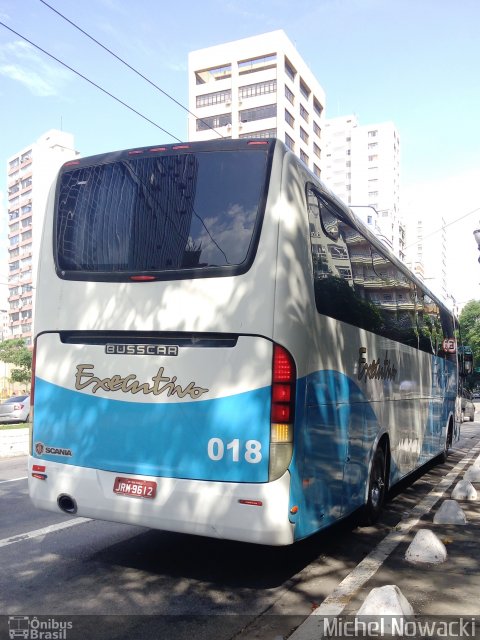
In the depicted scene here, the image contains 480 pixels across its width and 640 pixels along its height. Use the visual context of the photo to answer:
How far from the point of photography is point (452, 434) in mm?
14820

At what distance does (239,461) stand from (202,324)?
1086mm

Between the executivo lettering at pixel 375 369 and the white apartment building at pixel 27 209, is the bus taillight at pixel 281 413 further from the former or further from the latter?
the white apartment building at pixel 27 209

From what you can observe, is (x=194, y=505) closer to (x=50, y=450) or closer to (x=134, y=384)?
(x=134, y=384)

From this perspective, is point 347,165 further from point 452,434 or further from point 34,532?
point 34,532

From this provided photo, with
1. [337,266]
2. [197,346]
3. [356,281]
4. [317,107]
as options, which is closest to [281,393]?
[197,346]

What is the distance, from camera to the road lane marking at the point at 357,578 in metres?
4.31

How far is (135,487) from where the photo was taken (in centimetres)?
513

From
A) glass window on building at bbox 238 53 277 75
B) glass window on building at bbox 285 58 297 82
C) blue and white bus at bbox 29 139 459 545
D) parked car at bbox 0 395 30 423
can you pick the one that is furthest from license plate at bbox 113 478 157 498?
glass window on building at bbox 285 58 297 82

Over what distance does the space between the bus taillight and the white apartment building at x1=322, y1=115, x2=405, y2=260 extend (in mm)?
113036

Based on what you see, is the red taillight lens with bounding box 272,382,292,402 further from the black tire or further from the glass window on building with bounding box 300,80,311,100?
the glass window on building with bounding box 300,80,311,100

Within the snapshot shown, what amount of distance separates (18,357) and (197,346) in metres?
62.2

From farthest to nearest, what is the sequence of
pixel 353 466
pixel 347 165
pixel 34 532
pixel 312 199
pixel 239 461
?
pixel 347 165 → pixel 34 532 → pixel 353 466 → pixel 312 199 → pixel 239 461

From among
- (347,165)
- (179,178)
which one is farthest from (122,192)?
(347,165)

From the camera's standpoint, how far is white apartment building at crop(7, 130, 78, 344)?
10531 cm
